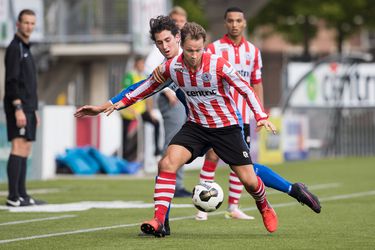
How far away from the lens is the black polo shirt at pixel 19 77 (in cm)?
1231

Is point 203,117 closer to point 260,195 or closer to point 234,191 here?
point 260,195

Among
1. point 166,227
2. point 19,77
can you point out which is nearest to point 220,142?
point 166,227

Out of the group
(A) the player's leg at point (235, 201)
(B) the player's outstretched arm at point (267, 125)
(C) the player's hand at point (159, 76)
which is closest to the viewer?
(B) the player's outstretched arm at point (267, 125)

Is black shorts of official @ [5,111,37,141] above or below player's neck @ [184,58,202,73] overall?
below

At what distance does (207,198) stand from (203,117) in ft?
2.22

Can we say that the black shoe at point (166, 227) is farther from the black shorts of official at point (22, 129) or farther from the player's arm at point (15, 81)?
the black shorts of official at point (22, 129)

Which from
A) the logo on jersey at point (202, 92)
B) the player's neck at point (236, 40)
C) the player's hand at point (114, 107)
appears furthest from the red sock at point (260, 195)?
the player's neck at point (236, 40)

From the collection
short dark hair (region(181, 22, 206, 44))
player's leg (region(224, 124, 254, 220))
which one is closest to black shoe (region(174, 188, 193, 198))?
player's leg (region(224, 124, 254, 220))

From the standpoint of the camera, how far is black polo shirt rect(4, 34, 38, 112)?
12.3 metres

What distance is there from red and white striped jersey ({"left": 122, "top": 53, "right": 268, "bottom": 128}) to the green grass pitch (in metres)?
0.95

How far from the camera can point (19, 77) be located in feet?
40.7

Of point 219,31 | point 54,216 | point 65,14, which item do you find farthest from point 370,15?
point 54,216

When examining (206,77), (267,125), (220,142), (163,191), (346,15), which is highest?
(346,15)

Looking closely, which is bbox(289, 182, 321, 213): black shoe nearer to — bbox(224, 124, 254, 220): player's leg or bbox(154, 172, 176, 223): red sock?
bbox(224, 124, 254, 220): player's leg
